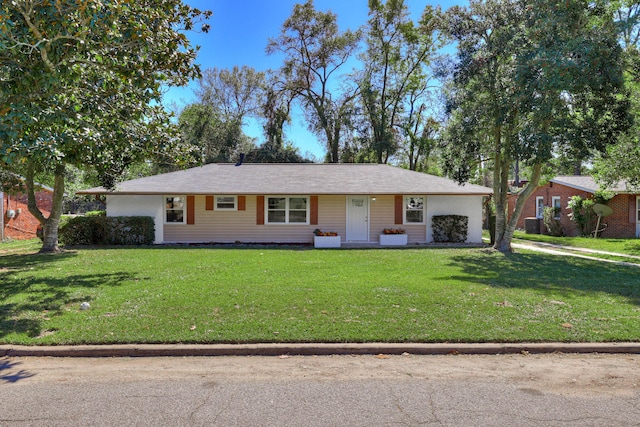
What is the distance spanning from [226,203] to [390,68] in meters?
21.3

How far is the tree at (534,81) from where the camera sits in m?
10.6

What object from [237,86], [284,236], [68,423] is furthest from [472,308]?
[237,86]

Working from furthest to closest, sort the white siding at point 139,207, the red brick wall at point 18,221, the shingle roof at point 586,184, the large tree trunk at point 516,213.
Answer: the red brick wall at point 18,221
the shingle roof at point 586,184
the white siding at point 139,207
the large tree trunk at point 516,213

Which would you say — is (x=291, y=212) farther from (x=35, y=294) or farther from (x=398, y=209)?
(x=35, y=294)

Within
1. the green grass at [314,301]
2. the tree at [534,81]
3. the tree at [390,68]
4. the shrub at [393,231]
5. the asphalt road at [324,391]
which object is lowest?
the asphalt road at [324,391]

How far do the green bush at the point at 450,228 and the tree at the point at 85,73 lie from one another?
1188 cm

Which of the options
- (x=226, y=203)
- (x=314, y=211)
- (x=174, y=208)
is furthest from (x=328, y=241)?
(x=174, y=208)

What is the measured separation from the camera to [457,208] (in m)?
17.8

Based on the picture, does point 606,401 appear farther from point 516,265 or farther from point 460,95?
point 460,95

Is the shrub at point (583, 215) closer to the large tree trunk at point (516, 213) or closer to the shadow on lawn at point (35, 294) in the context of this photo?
the large tree trunk at point (516, 213)

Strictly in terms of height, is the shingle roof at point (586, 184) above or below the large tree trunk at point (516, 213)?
above

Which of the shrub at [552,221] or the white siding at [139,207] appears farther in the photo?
the shrub at [552,221]

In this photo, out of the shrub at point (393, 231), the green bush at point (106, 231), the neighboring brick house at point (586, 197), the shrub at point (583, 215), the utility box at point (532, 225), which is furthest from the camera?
the utility box at point (532, 225)

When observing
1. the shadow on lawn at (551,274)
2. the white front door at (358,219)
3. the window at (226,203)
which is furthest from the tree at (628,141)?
the window at (226,203)
